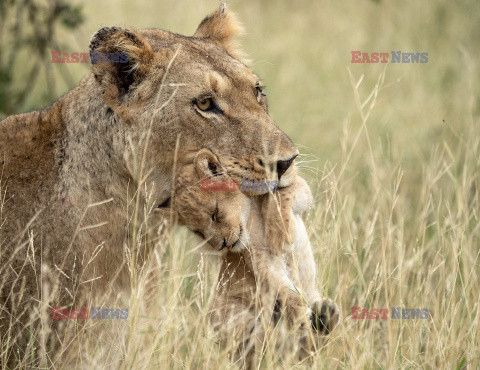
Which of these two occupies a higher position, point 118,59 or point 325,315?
point 118,59

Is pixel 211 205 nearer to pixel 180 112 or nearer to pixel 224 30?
pixel 180 112

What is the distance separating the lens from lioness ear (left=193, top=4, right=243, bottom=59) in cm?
400

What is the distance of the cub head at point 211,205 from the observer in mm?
3094

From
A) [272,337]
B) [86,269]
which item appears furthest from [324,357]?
[86,269]

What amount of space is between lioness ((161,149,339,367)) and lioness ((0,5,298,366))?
12 cm

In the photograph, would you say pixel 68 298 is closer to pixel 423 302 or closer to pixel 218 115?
pixel 218 115

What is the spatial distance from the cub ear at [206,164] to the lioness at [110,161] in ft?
0.17

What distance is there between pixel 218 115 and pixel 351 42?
6.88 m

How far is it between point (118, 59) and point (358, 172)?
208cm

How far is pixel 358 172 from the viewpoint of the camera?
4770mm

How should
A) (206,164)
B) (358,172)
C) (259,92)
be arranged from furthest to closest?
(358,172) → (259,92) → (206,164)
